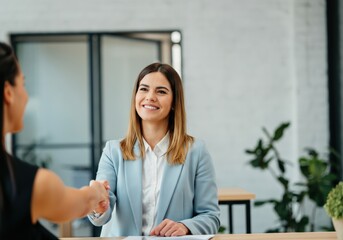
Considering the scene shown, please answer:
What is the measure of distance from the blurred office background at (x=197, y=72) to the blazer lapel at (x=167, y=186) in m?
2.94

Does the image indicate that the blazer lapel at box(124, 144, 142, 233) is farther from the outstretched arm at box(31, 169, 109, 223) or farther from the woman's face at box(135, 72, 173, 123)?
the outstretched arm at box(31, 169, 109, 223)

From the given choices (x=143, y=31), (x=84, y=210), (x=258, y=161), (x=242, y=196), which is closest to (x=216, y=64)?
(x=143, y=31)

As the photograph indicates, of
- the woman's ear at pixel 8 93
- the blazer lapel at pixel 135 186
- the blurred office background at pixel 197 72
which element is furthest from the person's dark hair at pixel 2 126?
the blurred office background at pixel 197 72

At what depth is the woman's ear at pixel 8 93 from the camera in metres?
1.21

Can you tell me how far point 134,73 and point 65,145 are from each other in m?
0.89

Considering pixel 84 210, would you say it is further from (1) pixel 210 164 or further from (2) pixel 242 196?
(2) pixel 242 196

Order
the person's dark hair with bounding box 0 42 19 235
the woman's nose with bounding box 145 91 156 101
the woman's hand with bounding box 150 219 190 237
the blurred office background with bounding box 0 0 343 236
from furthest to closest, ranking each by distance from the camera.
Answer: the blurred office background with bounding box 0 0 343 236 < the woman's nose with bounding box 145 91 156 101 < the woman's hand with bounding box 150 219 190 237 < the person's dark hair with bounding box 0 42 19 235

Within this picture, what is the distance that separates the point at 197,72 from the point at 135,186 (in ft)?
10.0

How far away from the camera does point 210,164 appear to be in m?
2.34

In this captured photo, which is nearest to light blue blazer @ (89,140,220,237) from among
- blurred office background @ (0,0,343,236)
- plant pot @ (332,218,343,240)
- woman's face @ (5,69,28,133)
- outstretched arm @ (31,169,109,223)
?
plant pot @ (332,218,343,240)

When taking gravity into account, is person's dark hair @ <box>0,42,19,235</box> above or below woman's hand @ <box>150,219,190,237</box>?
above

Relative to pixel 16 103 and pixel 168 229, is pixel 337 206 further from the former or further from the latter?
pixel 16 103

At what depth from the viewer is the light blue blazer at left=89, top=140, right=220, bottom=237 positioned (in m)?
2.22

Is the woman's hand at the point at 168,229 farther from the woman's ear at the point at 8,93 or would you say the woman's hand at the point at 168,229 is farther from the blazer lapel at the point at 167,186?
the woman's ear at the point at 8,93
